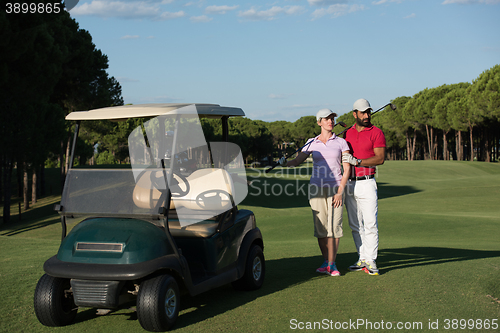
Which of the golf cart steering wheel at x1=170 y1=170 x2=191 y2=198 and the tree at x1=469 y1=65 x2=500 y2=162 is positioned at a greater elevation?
the tree at x1=469 y1=65 x2=500 y2=162

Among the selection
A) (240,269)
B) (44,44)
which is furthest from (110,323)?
(44,44)

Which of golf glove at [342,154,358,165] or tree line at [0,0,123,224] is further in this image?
tree line at [0,0,123,224]

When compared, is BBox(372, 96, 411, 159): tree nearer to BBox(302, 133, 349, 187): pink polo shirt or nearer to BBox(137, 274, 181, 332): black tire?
BBox(302, 133, 349, 187): pink polo shirt

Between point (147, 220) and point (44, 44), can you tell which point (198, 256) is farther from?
point (44, 44)

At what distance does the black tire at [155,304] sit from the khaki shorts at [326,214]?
8.74 ft

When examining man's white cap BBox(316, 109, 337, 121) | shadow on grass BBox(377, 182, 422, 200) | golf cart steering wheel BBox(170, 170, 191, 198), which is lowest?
shadow on grass BBox(377, 182, 422, 200)

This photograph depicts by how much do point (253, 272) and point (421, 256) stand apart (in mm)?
3568

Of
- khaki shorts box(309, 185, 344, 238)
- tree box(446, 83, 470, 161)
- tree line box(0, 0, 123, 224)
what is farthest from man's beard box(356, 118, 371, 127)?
tree box(446, 83, 470, 161)

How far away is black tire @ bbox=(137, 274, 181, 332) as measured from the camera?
3684 millimetres

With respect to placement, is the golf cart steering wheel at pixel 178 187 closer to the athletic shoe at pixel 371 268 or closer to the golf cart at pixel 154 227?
the golf cart at pixel 154 227

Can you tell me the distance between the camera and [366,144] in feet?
19.4

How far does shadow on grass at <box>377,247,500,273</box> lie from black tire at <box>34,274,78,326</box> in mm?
4095

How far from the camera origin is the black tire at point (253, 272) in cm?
512

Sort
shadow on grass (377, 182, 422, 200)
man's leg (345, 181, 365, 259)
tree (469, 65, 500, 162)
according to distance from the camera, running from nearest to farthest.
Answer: man's leg (345, 181, 365, 259) → shadow on grass (377, 182, 422, 200) → tree (469, 65, 500, 162)
